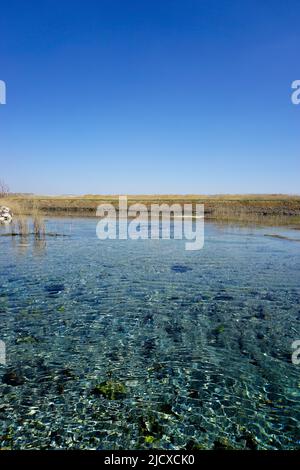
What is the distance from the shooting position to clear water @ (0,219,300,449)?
5.86 meters

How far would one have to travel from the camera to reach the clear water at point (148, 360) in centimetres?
586

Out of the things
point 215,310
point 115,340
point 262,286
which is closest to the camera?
point 115,340

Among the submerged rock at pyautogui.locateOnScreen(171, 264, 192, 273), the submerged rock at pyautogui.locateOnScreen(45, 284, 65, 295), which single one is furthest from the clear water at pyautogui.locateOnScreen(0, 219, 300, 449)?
the submerged rock at pyautogui.locateOnScreen(171, 264, 192, 273)

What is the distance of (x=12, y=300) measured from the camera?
39.9ft

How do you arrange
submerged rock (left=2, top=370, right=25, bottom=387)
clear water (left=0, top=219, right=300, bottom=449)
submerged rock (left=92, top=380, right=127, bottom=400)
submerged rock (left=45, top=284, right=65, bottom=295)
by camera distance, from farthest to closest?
submerged rock (left=45, top=284, right=65, bottom=295), submerged rock (left=2, top=370, right=25, bottom=387), submerged rock (left=92, top=380, right=127, bottom=400), clear water (left=0, top=219, right=300, bottom=449)

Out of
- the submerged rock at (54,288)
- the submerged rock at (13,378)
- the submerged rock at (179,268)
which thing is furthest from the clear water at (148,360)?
the submerged rock at (179,268)

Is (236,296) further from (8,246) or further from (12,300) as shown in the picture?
(8,246)

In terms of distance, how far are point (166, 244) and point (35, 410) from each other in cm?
2170

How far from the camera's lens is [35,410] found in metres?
6.27

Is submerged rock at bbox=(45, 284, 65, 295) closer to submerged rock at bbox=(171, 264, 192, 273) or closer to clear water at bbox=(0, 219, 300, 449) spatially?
clear water at bbox=(0, 219, 300, 449)

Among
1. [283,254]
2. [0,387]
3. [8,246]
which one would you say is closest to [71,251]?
[8,246]

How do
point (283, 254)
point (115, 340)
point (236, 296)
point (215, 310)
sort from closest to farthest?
point (115, 340) < point (215, 310) < point (236, 296) < point (283, 254)

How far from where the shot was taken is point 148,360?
820 centimetres
